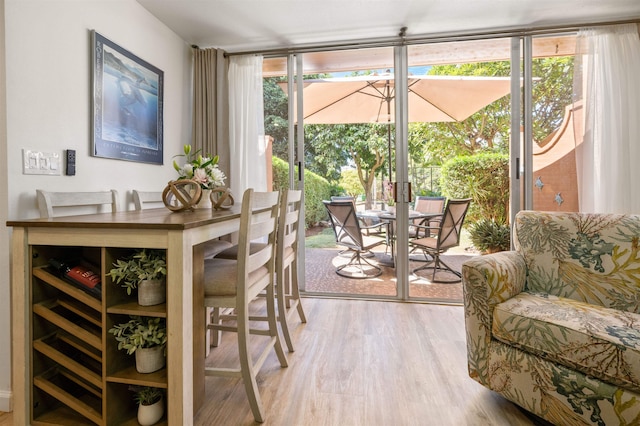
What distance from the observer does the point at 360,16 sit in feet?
8.38

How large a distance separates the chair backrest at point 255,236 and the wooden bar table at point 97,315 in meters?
0.16

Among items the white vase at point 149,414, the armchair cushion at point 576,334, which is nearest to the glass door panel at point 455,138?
the armchair cushion at point 576,334

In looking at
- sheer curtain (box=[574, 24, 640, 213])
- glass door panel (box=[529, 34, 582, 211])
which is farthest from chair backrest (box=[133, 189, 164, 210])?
sheer curtain (box=[574, 24, 640, 213])

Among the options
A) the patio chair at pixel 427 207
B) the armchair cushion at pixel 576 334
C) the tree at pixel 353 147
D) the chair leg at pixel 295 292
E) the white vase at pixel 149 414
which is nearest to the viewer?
the armchair cushion at pixel 576 334

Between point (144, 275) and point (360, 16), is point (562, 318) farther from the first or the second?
point (360, 16)

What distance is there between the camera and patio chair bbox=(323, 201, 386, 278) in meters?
3.12

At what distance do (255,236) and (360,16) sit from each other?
7.02 ft

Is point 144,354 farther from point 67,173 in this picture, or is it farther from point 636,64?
point 636,64

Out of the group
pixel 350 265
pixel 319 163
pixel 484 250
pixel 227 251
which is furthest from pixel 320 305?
pixel 484 250

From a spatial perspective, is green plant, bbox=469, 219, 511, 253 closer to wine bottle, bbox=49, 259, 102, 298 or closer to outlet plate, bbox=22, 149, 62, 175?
wine bottle, bbox=49, 259, 102, 298

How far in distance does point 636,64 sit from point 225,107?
136 inches

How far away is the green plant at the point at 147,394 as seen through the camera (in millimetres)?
1231

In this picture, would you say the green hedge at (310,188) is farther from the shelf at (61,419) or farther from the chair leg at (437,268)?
the shelf at (61,419)

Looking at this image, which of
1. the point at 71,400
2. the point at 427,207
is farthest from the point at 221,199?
the point at 427,207
